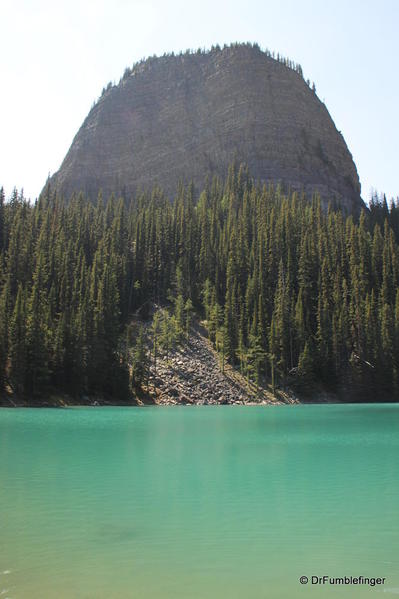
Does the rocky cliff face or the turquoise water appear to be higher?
the rocky cliff face

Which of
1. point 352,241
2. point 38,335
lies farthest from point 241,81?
point 38,335

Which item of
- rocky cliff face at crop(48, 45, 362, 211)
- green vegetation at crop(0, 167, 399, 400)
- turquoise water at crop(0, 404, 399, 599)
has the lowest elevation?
turquoise water at crop(0, 404, 399, 599)

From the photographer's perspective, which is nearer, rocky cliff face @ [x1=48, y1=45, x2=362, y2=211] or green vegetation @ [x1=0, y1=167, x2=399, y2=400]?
green vegetation @ [x1=0, y1=167, x2=399, y2=400]

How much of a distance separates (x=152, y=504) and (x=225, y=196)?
431ft

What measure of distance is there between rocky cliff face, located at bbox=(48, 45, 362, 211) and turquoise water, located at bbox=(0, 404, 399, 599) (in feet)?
527

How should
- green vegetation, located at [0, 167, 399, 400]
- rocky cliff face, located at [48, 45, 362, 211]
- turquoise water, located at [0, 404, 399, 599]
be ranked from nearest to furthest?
1. turquoise water, located at [0, 404, 399, 599]
2. green vegetation, located at [0, 167, 399, 400]
3. rocky cliff face, located at [48, 45, 362, 211]

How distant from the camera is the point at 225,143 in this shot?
601 feet

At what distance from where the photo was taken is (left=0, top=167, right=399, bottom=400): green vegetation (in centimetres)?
7450

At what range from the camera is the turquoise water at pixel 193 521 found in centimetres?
903

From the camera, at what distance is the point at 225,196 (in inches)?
5571

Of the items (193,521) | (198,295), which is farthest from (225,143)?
(193,521)

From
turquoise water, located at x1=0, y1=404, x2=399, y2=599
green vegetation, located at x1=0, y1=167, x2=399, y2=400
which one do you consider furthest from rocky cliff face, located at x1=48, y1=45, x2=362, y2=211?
turquoise water, located at x1=0, y1=404, x2=399, y2=599

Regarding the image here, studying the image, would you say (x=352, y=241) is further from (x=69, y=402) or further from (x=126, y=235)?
(x=69, y=402)

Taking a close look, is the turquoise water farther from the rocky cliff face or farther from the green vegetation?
the rocky cliff face
